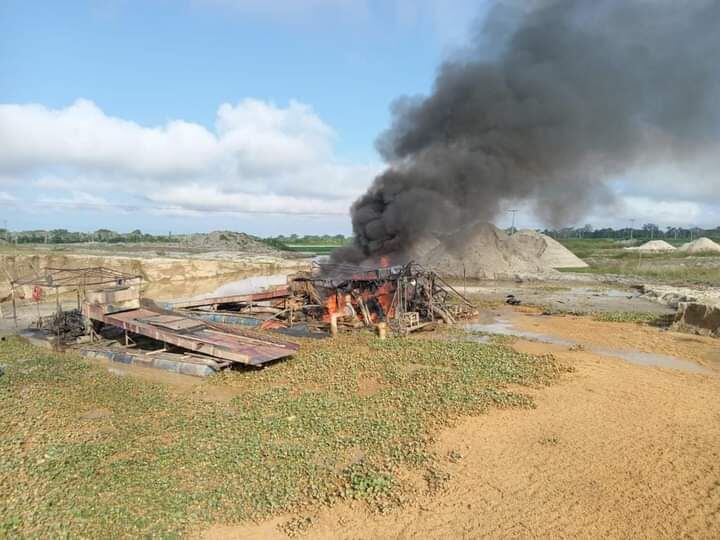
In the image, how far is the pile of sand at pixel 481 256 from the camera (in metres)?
44.9

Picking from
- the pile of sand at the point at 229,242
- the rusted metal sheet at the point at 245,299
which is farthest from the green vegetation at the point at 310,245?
the rusted metal sheet at the point at 245,299

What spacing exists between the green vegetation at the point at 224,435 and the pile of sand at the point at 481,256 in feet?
100

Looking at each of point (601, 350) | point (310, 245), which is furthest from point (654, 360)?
point (310, 245)

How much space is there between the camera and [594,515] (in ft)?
22.1

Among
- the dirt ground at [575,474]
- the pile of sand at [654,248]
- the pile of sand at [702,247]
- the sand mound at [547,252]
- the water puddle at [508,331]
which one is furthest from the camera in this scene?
the pile of sand at [654,248]

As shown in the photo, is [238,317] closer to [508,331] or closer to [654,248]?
[508,331]

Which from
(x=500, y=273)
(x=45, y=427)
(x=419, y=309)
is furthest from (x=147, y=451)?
(x=500, y=273)

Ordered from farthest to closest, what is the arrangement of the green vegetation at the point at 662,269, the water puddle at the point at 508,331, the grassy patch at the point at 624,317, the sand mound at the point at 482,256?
the sand mound at the point at 482,256, the green vegetation at the point at 662,269, the grassy patch at the point at 624,317, the water puddle at the point at 508,331

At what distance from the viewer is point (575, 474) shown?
7816 mm

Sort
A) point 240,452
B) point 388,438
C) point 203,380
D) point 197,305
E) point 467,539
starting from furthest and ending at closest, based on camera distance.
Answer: point 197,305
point 203,380
point 388,438
point 240,452
point 467,539

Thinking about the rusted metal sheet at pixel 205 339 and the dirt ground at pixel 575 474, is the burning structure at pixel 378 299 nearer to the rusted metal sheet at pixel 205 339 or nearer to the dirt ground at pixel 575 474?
the rusted metal sheet at pixel 205 339

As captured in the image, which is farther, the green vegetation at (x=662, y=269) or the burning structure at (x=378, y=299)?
the green vegetation at (x=662, y=269)

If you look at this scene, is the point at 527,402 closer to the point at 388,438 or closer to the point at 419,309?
the point at 388,438

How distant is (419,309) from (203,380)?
11451mm
